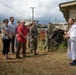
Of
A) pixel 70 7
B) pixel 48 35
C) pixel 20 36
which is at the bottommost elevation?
pixel 48 35

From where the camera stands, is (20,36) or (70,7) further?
(70,7)

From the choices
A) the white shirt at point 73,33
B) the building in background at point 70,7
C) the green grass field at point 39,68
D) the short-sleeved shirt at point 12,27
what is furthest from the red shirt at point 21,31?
the white shirt at point 73,33

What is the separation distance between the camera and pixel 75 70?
10.0 m

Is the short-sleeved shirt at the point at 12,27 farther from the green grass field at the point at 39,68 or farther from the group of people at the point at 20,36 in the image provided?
the green grass field at the point at 39,68

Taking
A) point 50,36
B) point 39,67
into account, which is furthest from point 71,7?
point 39,67

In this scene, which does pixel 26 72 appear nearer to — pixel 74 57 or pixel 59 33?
pixel 74 57

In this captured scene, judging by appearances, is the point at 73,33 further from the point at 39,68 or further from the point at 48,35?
the point at 48,35

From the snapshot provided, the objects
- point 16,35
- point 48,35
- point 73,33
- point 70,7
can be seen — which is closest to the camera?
point 73,33

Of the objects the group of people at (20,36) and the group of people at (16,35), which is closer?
the group of people at (20,36)

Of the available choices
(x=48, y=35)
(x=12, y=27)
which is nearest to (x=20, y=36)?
(x=12, y=27)

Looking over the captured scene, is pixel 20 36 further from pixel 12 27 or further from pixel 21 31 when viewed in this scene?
pixel 12 27

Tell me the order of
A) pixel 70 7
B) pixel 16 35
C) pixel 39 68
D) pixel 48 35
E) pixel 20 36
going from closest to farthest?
pixel 39 68 → pixel 20 36 → pixel 16 35 → pixel 70 7 → pixel 48 35

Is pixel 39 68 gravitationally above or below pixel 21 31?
below

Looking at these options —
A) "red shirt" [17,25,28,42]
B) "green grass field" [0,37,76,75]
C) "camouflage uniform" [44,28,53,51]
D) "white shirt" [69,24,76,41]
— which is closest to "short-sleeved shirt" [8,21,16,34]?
"red shirt" [17,25,28,42]
